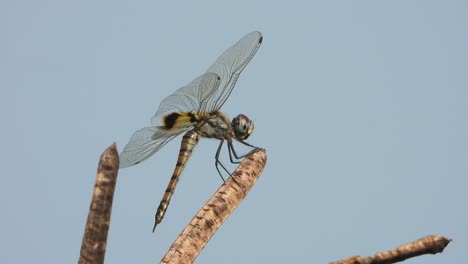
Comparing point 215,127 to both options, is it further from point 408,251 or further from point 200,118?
point 408,251

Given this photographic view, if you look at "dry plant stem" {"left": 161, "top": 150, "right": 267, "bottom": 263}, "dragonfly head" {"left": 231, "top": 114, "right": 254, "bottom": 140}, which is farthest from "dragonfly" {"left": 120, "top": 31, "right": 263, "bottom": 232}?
"dry plant stem" {"left": 161, "top": 150, "right": 267, "bottom": 263}

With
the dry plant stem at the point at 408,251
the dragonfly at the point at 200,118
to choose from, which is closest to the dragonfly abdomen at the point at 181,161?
the dragonfly at the point at 200,118

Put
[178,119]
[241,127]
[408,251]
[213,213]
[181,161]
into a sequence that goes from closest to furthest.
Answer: [408,251] < [213,213] < [181,161] < [178,119] < [241,127]

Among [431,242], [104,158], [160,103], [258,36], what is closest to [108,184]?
[104,158]

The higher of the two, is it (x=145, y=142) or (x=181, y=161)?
(x=145, y=142)

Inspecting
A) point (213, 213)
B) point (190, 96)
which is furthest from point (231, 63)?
point (213, 213)

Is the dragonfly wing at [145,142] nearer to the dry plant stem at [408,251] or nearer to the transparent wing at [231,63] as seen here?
the transparent wing at [231,63]

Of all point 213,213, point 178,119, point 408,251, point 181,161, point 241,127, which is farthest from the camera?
point 241,127
